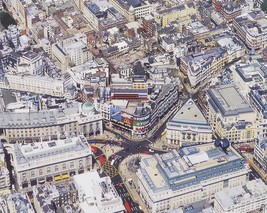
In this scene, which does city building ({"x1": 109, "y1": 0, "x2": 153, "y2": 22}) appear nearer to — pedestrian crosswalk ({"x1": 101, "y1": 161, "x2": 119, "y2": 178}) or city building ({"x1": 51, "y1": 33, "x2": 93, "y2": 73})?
city building ({"x1": 51, "y1": 33, "x2": 93, "y2": 73})

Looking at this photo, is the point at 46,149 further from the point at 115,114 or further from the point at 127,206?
the point at 115,114

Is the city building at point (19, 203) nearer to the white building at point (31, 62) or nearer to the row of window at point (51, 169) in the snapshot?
the row of window at point (51, 169)

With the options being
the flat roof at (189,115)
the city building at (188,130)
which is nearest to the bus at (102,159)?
the city building at (188,130)

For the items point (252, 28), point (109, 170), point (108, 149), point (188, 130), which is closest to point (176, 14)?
point (252, 28)

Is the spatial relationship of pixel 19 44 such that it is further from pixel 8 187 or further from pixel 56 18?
pixel 8 187

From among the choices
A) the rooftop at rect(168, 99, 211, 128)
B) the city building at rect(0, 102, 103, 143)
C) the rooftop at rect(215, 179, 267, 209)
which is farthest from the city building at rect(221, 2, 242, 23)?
the rooftop at rect(215, 179, 267, 209)
